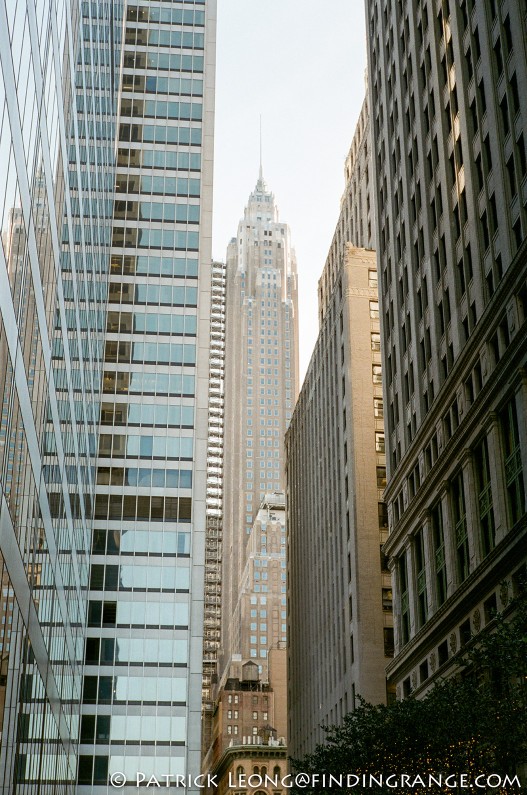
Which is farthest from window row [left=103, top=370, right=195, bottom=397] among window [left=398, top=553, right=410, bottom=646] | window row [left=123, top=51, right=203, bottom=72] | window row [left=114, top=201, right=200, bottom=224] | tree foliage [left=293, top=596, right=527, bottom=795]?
tree foliage [left=293, top=596, right=527, bottom=795]

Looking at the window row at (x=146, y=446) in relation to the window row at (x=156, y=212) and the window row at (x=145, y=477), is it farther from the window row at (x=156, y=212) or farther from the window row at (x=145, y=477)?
the window row at (x=156, y=212)

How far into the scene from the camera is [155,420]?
317 feet

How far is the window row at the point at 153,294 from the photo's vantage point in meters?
Answer: 100

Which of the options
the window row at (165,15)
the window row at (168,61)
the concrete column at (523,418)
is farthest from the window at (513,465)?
the window row at (165,15)

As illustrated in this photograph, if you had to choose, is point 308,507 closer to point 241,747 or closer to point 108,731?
point 108,731

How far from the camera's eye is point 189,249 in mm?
102750

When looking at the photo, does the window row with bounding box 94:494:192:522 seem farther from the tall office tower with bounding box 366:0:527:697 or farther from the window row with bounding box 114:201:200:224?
the window row with bounding box 114:201:200:224

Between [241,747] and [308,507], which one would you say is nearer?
[308,507]

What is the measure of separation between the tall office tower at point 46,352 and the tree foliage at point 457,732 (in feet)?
47.2

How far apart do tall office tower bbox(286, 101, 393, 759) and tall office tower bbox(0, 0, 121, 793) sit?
35887mm

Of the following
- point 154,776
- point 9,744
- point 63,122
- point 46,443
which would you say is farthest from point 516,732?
point 154,776

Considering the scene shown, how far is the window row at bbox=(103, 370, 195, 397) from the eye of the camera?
319 feet

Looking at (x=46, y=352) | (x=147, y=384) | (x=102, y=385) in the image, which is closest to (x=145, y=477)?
(x=147, y=384)

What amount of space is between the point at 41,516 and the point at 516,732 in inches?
758
